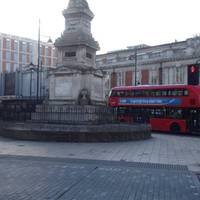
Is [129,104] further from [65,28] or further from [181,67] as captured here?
[181,67]

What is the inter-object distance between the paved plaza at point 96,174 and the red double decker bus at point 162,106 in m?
11.1

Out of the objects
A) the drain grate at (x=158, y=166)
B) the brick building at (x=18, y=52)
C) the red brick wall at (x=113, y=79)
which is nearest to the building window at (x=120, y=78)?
the red brick wall at (x=113, y=79)

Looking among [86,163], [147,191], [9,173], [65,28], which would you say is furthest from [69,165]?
[65,28]

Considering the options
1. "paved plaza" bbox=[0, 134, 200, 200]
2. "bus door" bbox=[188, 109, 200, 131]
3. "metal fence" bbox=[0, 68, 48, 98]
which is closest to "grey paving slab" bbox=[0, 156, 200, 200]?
"paved plaza" bbox=[0, 134, 200, 200]

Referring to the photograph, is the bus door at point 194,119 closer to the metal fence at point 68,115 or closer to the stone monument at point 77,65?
the metal fence at point 68,115

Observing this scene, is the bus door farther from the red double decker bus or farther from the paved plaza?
the paved plaza

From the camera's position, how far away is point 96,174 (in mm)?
8242

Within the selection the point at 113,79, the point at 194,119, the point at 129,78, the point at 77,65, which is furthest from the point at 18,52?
the point at 77,65

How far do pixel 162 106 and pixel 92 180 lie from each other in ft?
59.0

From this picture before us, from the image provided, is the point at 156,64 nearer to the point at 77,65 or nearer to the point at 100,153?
the point at 77,65

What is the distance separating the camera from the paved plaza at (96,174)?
21.0 feet

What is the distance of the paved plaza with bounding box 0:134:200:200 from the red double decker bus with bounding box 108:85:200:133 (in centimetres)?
1115

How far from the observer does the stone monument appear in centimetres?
1731

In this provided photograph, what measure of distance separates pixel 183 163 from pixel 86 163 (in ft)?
11.5
